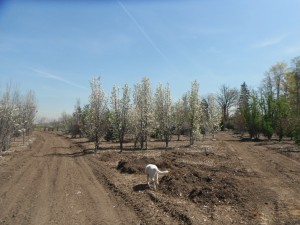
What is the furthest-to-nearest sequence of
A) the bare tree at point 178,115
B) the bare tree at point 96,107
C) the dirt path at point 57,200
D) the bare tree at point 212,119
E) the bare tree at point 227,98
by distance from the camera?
the bare tree at point 227,98 → the bare tree at point 212,119 → the bare tree at point 178,115 → the bare tree at point 96,107 → the dirt path at point 57,200

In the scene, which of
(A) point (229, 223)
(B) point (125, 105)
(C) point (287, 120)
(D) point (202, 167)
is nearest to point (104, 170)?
(D) point (202, 167)

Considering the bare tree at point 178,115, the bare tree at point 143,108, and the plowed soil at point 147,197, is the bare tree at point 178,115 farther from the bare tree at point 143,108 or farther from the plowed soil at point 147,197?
the plowed soil at point 147,197

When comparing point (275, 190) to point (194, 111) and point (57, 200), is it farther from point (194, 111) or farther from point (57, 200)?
point (194, 111)

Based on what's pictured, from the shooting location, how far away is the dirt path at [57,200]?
29.3 feet

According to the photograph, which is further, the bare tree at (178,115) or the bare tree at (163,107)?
the bare tree at (178,115)

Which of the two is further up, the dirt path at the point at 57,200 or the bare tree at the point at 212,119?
the bare tree at the point at 212,119

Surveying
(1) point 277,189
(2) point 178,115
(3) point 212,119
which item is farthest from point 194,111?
(1) point 277,189

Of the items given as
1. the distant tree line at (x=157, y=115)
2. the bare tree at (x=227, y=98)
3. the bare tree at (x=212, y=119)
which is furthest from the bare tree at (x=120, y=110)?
the bare tree at (x=227, y=98)

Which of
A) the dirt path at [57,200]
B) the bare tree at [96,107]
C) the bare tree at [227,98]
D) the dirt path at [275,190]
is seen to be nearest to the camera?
the dirt path at [275,190]

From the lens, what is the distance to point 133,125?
31.6 metres

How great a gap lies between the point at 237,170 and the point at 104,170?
22.7ft

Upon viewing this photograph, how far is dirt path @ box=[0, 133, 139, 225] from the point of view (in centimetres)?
893

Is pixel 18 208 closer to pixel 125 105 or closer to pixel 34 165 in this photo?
pixel 34 165

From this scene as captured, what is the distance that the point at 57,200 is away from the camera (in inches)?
434
